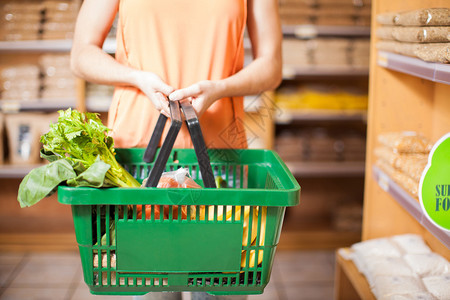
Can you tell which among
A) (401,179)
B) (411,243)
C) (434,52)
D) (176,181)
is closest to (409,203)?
(401,179)

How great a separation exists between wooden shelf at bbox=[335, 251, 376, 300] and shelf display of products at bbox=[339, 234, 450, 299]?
24mm

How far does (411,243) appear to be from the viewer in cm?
221

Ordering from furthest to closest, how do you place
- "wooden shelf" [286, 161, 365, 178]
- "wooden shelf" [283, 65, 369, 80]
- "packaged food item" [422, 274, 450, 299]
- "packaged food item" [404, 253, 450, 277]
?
1. "wooden shelf" [286, 161, 365, 178]
2. "wooden shelf" [283, 65, 369, 80]
3. "packaged food item" [404, 253, 450, 277]
4. "packaged food item" [422, 274, 450, 299]

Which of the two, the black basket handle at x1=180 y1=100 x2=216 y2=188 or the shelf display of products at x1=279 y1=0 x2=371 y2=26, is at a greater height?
the shelf display of products at x1=279 y1=0 x2=371 y2=26

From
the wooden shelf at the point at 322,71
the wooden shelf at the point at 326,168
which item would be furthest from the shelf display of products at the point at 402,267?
the wooden shelf at the point at 322,71

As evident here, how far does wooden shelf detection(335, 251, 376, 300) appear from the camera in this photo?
2033 millimetres

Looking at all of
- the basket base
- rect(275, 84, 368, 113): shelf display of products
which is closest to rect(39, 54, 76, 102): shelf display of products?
rect(275, 84, 368, 113): shelf display of products

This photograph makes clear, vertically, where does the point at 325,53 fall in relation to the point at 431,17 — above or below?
below

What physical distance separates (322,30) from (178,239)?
3193 mm

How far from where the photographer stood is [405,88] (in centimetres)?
235

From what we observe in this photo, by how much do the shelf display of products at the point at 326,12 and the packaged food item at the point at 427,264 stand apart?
2.39 m

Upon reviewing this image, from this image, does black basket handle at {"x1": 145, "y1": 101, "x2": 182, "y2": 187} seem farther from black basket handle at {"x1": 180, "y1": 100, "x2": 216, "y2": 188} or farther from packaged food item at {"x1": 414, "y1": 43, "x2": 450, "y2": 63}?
packaged food item at {"x1": 414, "y1": 43, "x2": 450, "y2": 63}

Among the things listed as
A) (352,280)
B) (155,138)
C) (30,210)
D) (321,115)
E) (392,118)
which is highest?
(155,138)

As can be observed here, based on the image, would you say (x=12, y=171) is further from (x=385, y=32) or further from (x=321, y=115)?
(x=385, y=32)
